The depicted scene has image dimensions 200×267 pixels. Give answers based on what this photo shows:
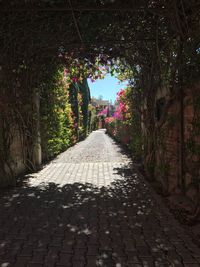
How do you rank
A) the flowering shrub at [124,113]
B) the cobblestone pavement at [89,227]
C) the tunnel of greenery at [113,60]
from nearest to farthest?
the cobblestone pavement at [89,227] < the tunnel of greenery at [113,60] < the flowering shrub at [124,113]

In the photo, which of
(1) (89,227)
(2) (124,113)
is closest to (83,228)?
(1) (89,227)

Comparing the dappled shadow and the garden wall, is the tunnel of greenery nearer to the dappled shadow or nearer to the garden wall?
the garden wall

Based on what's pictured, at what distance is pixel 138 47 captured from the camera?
6082mm

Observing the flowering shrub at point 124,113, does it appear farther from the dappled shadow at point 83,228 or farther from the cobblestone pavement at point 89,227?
the dappled shadow at point 83,228

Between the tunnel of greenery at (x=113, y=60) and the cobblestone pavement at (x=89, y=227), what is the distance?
651 mm

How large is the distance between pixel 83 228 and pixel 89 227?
0.09 m

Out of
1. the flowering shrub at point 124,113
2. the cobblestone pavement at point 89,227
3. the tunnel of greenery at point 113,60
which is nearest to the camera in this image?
the cobblestone pavement at point 89,227

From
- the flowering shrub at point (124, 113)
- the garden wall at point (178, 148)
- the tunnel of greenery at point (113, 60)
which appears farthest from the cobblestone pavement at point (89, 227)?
the flowering shrub at point (124, 113)

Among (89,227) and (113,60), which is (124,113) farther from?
(89,227)

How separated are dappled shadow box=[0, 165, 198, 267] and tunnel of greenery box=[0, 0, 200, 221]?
797 millimetres

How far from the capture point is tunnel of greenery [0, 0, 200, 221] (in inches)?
172

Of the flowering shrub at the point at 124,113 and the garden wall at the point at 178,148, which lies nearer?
the garden wall at the point at 178,148

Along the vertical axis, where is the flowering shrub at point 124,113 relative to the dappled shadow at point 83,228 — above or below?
above

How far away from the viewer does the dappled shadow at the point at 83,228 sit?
2740 millimetres
